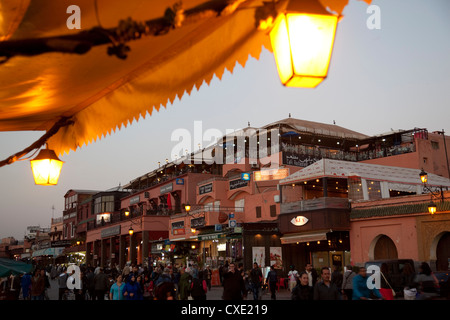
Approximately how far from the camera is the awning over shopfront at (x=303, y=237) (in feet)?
93.2

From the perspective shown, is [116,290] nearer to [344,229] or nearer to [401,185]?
[344,229]

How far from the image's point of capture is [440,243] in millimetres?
24562

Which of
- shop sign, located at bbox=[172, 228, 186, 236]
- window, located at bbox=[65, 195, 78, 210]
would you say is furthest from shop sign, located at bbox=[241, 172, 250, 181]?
window, located at bbox=[65, 195, 78, 210]

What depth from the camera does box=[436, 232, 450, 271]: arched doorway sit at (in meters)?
24.2

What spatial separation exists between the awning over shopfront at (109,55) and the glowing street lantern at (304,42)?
0.21 metres

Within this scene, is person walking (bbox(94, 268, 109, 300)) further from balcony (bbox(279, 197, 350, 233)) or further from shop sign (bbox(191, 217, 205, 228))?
shop sign (bbox(191, 217, 205, 228))

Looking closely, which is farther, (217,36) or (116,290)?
(116,290)

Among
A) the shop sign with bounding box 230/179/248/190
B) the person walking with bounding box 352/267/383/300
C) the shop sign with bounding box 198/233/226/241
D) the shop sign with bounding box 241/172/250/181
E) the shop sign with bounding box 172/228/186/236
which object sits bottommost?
the person walking with bounding box 352/267/383/300

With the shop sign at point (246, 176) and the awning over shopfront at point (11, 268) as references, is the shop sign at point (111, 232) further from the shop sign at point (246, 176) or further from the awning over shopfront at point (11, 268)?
the awning over shopfront at point (11, 268)

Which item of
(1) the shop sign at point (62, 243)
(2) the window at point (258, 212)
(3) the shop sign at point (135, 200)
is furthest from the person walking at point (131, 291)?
(1) the shop sign at point (62, 243)

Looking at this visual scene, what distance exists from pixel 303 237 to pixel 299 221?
990mm

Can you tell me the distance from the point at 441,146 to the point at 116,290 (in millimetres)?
36654

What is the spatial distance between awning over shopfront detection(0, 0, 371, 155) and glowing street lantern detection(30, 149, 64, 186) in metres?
0.31

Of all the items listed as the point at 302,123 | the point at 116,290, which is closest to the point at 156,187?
the point at 302,123
